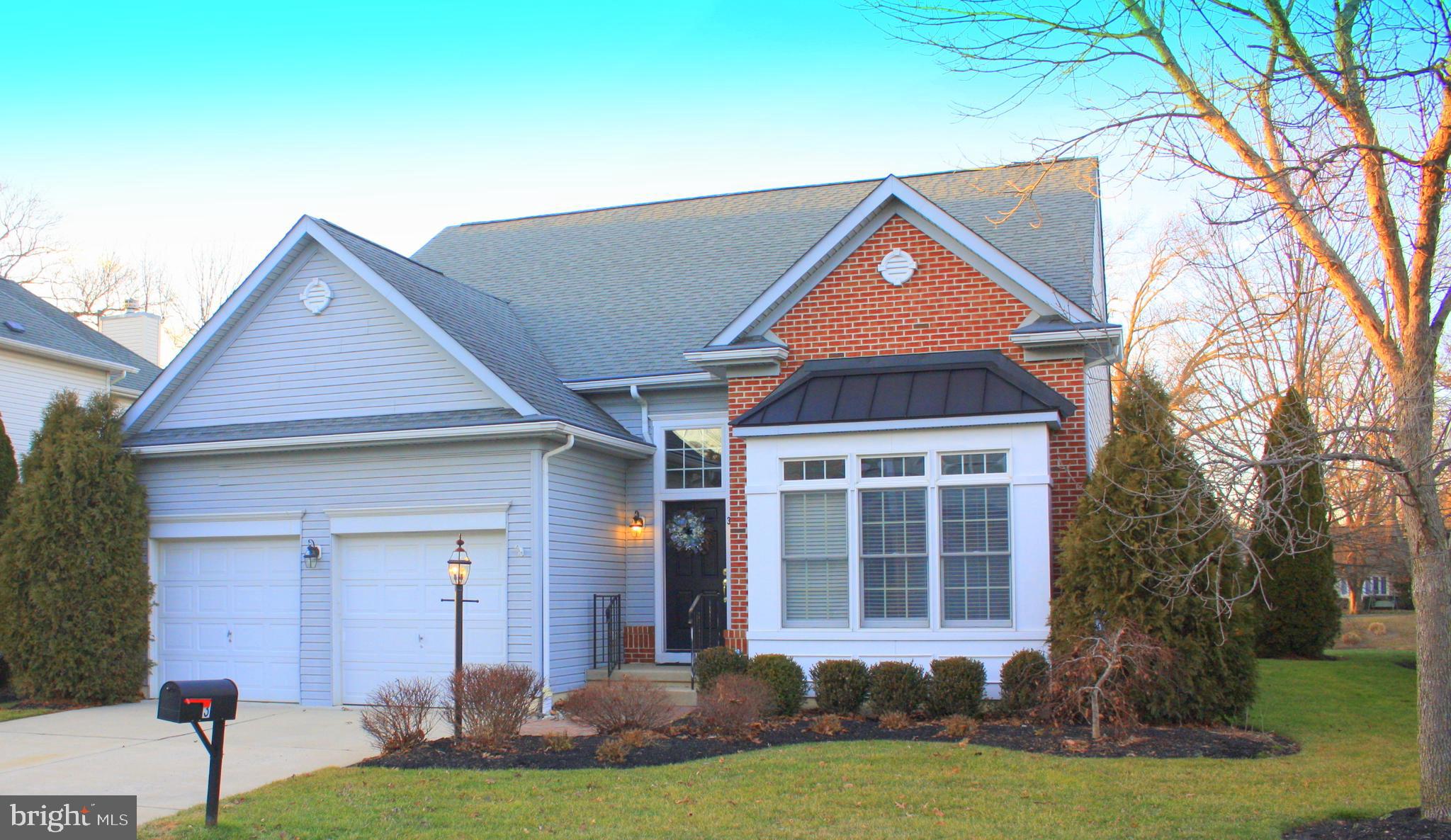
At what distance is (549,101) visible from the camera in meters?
16.3

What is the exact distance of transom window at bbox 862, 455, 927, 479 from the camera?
41.3ft

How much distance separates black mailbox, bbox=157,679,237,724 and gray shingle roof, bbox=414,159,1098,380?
867 cm

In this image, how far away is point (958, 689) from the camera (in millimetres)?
11539

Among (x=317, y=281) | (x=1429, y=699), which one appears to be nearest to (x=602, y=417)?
(x=317, y=281)

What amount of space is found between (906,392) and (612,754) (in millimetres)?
5286

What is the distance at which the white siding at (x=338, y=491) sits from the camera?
13.6 m

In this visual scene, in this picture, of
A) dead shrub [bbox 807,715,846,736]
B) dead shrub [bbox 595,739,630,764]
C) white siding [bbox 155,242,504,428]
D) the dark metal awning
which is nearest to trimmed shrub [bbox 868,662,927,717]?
dead shrub [bbox 807,715,846,736]

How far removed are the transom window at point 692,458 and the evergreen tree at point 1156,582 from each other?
5376mm

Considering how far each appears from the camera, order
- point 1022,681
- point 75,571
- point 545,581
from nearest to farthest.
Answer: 1. point 1022,681
2. point 545,581
3. point 75,571

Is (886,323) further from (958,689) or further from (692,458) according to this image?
(958,689)

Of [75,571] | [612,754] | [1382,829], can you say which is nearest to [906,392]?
[612,754]

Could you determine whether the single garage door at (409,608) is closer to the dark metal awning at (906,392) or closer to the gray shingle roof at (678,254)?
the gray shingle roof at (678,254)

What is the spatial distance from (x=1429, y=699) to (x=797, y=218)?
43.5 feet

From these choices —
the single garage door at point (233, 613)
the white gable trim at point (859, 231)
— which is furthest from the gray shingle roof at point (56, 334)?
the white gable trim at point (859, 231)
